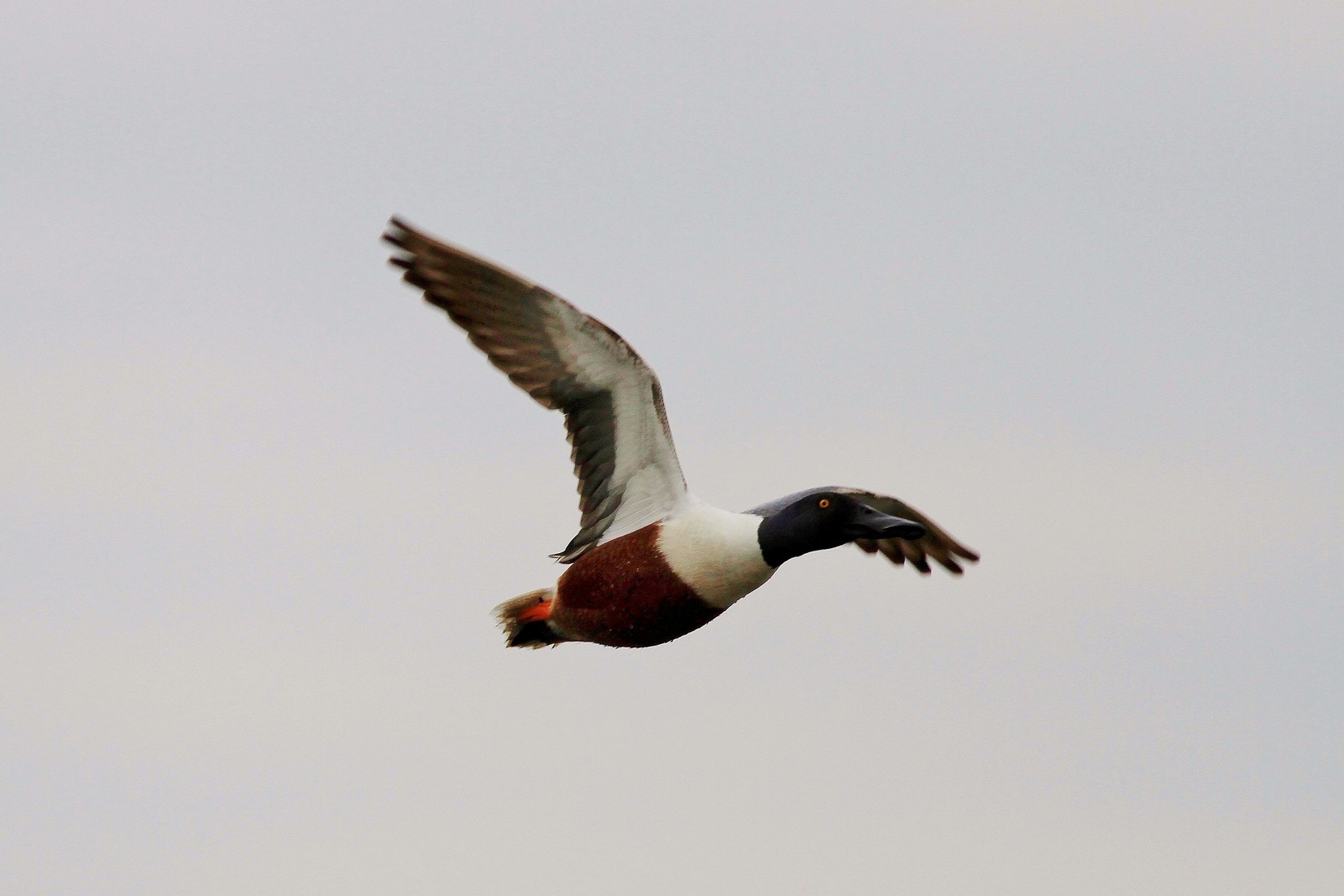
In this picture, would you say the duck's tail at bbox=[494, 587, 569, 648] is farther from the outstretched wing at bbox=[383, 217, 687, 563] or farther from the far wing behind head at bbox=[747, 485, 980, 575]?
the far wing behind head at bbox=[747, 485, 980, 575]

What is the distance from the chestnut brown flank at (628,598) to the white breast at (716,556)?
71 mm

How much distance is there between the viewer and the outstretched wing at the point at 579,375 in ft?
45.2

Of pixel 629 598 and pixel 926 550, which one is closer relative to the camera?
pixel 629 598

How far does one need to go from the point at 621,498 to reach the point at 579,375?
968 millimetres

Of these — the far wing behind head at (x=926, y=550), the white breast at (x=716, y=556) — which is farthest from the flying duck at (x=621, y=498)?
the far wing behind head at (x=926, y=550)

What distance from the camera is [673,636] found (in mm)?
14234

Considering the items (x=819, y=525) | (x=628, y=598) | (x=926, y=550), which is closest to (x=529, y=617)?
(x=628, y=598)

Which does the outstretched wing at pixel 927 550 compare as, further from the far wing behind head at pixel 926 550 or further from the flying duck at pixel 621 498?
the flying duck at pixel 621 498

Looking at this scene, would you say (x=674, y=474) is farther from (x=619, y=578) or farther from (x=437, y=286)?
(x=437, y=286)

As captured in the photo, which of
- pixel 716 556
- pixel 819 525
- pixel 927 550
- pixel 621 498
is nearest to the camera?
pixel 716 556

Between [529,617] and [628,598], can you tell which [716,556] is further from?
[529,617]

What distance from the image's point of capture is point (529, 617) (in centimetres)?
1463

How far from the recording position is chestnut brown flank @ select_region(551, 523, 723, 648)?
13914 millimetres

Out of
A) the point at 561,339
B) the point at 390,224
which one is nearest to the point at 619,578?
the point at 561,339
